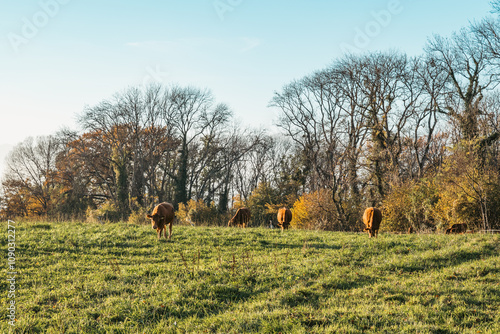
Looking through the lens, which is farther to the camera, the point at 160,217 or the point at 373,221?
the point at 373,221

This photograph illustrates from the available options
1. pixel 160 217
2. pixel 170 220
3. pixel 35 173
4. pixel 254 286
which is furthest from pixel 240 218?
pixel 35 173

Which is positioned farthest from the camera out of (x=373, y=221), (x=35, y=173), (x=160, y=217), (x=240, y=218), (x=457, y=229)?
(x=35, y=173)

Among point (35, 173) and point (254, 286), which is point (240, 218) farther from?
point (35, 173)

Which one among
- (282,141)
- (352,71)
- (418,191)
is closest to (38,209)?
(282,141)

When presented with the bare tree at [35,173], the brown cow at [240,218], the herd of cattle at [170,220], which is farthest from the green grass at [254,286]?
the bare tree at [35,173]

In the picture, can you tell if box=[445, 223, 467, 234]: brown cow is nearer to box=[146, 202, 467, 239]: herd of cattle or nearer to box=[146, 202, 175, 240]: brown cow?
box=[146, 202, 467, 239]: herd of cattle

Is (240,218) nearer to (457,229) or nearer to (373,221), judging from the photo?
(373,221)

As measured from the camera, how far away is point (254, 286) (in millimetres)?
8953

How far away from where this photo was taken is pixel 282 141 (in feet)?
200

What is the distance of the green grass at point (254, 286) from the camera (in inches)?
265

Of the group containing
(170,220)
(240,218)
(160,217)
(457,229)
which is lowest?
(457,229)

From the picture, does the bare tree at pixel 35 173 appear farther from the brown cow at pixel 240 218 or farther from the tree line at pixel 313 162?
the brown cow at pixel 240 218

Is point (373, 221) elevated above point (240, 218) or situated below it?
above

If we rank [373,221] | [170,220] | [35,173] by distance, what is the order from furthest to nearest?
[35,173] < [373,221] < [170,220]
